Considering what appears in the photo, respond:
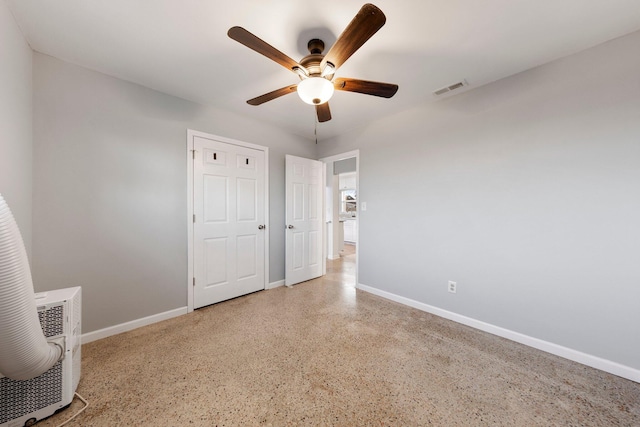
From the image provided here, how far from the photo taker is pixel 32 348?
40.8 inches

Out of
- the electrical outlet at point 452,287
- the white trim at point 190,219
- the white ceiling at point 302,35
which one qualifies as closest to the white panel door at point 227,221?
the white trim at point 190,219

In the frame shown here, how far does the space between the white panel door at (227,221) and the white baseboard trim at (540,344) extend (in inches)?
83.0

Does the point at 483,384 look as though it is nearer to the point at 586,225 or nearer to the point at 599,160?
the point at 586,225

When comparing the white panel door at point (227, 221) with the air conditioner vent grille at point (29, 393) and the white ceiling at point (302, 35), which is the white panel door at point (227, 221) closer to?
the white ceiling at point (302, 35)

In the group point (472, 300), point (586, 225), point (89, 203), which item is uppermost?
point (89, 203)

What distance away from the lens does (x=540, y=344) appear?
1918 millimetres

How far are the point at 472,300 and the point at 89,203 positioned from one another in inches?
147

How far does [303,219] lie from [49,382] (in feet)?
9.16

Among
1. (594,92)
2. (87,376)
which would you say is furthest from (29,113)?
(594,92)

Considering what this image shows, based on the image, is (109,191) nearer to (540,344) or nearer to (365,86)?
(365,86)

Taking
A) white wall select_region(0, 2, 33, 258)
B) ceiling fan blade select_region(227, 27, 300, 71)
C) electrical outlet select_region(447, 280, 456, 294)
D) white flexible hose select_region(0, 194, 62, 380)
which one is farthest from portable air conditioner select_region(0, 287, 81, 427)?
electrical outlet select_region(447, 280, 456, 294)

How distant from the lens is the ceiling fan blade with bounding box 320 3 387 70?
106 cm

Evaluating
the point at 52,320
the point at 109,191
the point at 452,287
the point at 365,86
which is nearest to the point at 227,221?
the point at 109,191

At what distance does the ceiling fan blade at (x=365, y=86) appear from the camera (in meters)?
1.62
